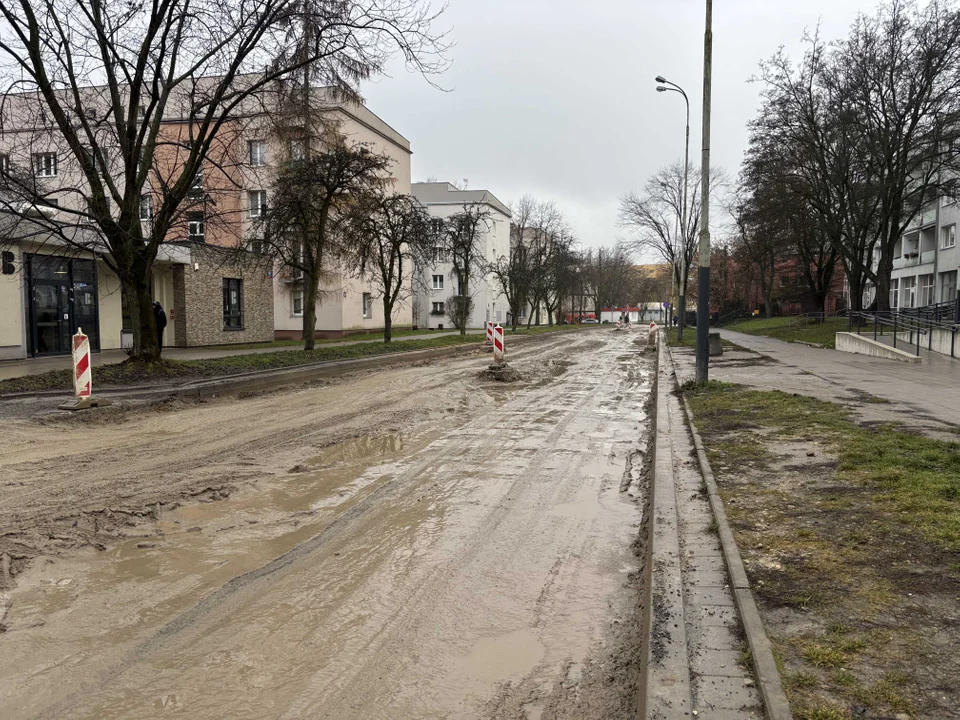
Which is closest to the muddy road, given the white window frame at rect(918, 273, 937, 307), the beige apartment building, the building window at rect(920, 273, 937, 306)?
the beige apartment building

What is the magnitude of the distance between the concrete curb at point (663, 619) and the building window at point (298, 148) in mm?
16819

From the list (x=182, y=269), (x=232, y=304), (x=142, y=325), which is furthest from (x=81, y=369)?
(x=232, y=304)

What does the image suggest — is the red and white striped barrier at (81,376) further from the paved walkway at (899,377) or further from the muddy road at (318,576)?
the paved walkway at (899,377)

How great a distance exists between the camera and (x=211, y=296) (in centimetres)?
2797

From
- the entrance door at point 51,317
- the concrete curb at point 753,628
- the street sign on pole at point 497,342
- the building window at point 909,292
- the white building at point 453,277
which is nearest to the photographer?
the concrete curb at point 753,628

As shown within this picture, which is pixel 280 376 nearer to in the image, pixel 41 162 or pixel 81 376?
pixel 81 376

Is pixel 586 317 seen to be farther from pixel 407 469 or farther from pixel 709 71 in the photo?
pixel 407 469

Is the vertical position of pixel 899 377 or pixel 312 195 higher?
pixel 312 195

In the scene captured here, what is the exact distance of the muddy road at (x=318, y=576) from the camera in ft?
10.1

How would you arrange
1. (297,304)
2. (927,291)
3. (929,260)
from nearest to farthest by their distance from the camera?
(297,304)
(929,260)
(927,291)

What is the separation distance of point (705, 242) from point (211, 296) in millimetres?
21250

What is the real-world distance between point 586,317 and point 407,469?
117 metres

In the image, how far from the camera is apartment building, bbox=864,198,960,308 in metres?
43.4

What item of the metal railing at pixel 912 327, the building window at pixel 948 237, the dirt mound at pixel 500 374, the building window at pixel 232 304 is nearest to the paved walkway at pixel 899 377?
the metal railing at pixel 912 327
